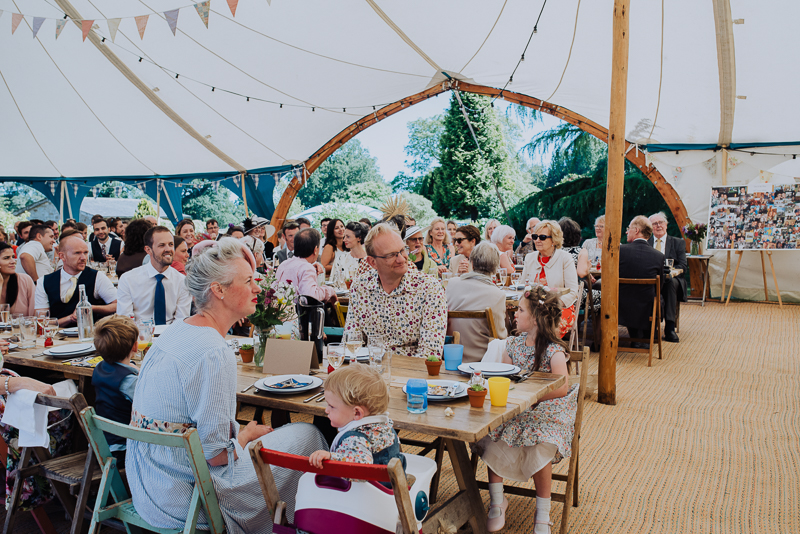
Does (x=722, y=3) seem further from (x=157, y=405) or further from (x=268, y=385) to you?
(x=157, y=405)

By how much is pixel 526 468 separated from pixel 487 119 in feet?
65.4

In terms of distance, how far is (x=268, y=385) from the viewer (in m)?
2.25

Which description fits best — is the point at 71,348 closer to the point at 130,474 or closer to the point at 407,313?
the point at 130,474

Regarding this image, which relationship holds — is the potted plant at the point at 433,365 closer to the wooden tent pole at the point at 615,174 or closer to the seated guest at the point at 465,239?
the wooden tent pole at the point at 615,174

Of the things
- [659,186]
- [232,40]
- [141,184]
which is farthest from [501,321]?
[141,184]

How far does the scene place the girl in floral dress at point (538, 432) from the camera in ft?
8.21

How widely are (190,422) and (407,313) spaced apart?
57.0 inches

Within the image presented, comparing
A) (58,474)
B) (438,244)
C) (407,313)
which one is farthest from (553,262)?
(58,474)

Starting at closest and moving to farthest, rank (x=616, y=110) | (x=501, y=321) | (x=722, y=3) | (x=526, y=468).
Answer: (x=526, y=468) < (x=501, y=321) < (x=616, y=110) < (x=722, y=3)

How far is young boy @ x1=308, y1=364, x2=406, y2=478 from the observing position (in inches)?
68.6

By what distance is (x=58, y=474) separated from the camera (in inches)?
90.2

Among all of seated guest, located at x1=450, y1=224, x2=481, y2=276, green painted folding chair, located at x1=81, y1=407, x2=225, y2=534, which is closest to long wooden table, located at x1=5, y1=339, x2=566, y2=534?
green painted folding chair, located at x1=81, y1=407, x2=225, y2=534

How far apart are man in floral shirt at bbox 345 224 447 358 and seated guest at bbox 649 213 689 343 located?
190 inches

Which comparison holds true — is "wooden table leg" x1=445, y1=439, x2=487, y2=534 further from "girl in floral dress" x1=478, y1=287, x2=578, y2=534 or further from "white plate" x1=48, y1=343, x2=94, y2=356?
"white plate" x1=48, y1=343, x2=94, y2=356
